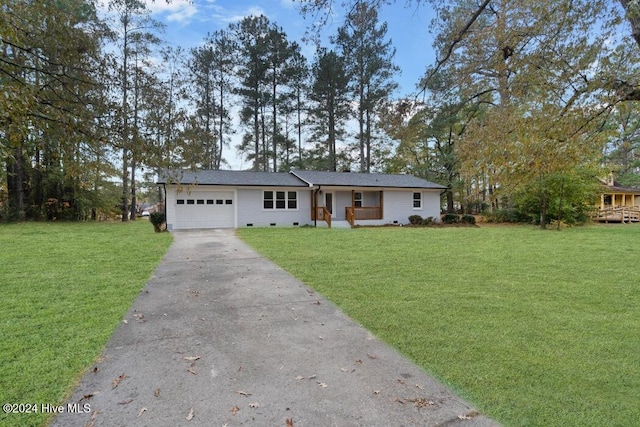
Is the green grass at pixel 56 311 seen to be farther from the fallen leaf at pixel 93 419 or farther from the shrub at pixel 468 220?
the shrub at pixel 468 220

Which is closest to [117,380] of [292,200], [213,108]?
[292,200]

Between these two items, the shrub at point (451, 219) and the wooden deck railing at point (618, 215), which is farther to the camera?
the wooden deck railing at point (618, 215)

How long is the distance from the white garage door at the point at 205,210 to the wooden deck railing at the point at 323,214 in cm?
472

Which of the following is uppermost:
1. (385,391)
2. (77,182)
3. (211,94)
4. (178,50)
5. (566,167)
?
(178,50)

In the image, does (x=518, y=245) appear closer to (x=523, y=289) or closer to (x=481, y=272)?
(x=481, y=272)

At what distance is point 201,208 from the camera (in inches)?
663

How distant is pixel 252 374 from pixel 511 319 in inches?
127

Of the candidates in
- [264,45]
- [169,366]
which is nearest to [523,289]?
[169,366]

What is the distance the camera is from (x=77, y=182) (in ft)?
69.3

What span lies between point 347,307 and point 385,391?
2015mm

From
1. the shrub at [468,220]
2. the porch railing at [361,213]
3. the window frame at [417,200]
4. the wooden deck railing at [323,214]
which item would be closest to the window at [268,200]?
the wooden deck railing at [323,214]

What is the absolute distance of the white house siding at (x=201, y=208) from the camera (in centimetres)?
1617

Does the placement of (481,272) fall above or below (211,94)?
below

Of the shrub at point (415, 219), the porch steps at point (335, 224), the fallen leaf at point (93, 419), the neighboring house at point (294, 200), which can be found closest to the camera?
the fallen leaf at point (93, 419)
